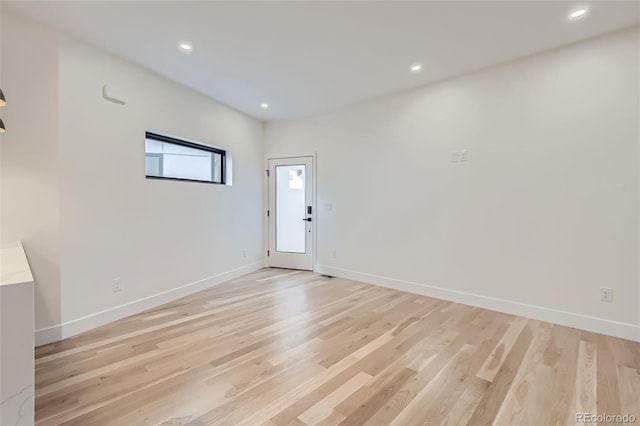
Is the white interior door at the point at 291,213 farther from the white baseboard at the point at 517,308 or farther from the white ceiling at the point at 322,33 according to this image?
the white ceiling at the point at 322,33

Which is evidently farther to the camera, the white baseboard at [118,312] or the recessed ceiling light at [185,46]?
the recessed ceiling light at [185,46]

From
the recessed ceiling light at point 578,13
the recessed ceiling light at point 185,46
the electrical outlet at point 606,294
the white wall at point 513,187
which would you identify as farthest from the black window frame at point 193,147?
the electrical outlet at point 606,294

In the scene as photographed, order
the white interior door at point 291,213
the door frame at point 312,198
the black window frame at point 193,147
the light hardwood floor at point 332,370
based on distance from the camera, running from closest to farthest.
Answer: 1. the light hardwood floor at point 332,370
2. the black window frame at point 193,147
3. the door frame at point 312,198
4. the white interior door at point 291,213

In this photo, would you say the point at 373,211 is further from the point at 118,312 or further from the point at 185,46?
the point at 118,312

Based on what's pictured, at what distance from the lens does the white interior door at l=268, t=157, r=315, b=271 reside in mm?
5262

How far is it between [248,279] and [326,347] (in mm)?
2530

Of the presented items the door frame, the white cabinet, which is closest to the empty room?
the white cabinet

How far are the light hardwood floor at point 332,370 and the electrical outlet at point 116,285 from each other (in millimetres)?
374

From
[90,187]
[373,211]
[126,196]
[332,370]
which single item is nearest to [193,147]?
[126,196]

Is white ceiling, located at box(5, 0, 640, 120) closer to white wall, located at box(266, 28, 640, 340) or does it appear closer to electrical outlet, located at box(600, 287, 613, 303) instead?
white wall, located at box(266, 28, 640, 340)

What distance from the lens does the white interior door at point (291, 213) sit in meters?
5.26

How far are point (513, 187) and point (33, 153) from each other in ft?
15.7

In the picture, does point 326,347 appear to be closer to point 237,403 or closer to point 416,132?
point 237,403

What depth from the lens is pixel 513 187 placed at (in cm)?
324
